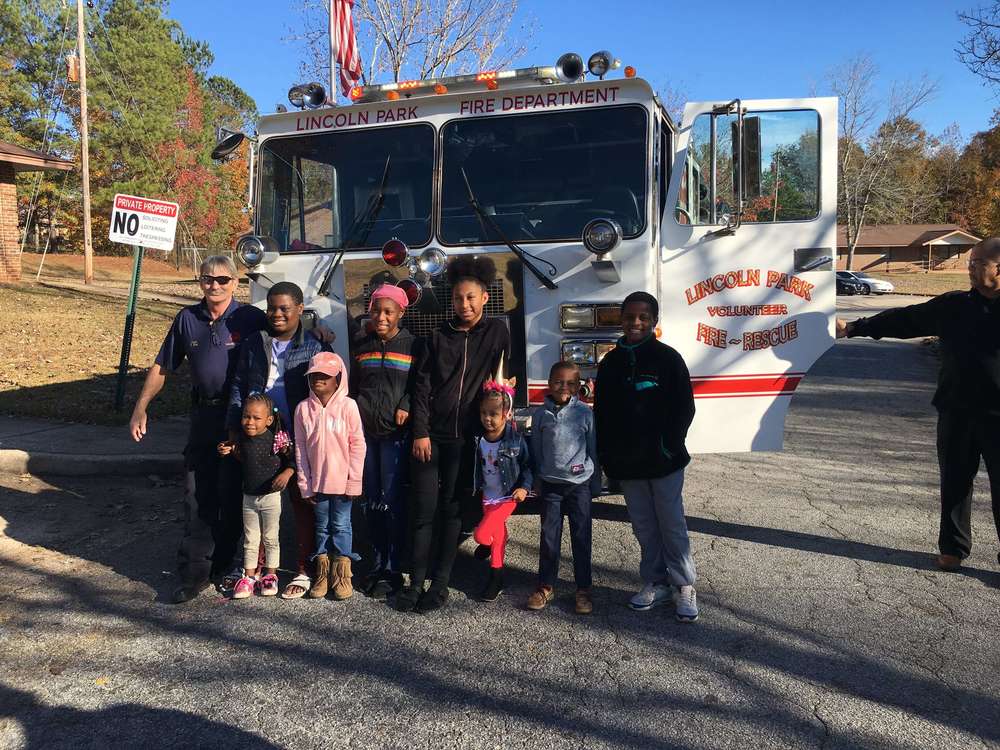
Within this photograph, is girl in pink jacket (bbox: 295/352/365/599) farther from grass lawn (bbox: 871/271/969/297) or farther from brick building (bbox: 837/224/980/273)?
brick building (bbox: 837/224/980/273)

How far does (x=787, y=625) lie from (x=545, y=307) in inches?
89.5

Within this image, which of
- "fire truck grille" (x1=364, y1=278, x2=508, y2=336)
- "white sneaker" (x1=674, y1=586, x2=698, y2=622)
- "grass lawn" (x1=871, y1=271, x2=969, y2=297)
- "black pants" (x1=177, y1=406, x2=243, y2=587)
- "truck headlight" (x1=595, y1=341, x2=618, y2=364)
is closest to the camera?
"white sneaker" (x1=674, y1=586, x2=698, y2=622)

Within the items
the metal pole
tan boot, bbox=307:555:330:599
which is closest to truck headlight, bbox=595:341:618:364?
tan boot, bbox=307:555:330:599

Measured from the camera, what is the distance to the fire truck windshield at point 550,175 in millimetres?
5152

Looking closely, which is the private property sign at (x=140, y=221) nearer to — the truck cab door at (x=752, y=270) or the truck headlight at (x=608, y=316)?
the truck headlight at (x=608, y=316)

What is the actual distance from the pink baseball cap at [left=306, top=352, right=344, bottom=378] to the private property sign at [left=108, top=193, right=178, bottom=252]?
15.7ft

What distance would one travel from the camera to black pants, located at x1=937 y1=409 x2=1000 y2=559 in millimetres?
4688

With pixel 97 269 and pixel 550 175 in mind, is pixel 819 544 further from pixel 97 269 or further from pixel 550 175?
pixel 97 269

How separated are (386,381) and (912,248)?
241 ft

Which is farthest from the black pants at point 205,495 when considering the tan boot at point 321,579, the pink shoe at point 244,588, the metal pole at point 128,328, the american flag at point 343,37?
the american flag at point 343,37

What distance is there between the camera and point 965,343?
467 centimetres

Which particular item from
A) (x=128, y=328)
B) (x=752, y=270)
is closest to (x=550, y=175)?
(x=752, y=270)

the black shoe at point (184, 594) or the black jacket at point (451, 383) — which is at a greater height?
the black jacket at point (451, 383)

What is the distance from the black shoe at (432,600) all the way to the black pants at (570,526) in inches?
20.5
